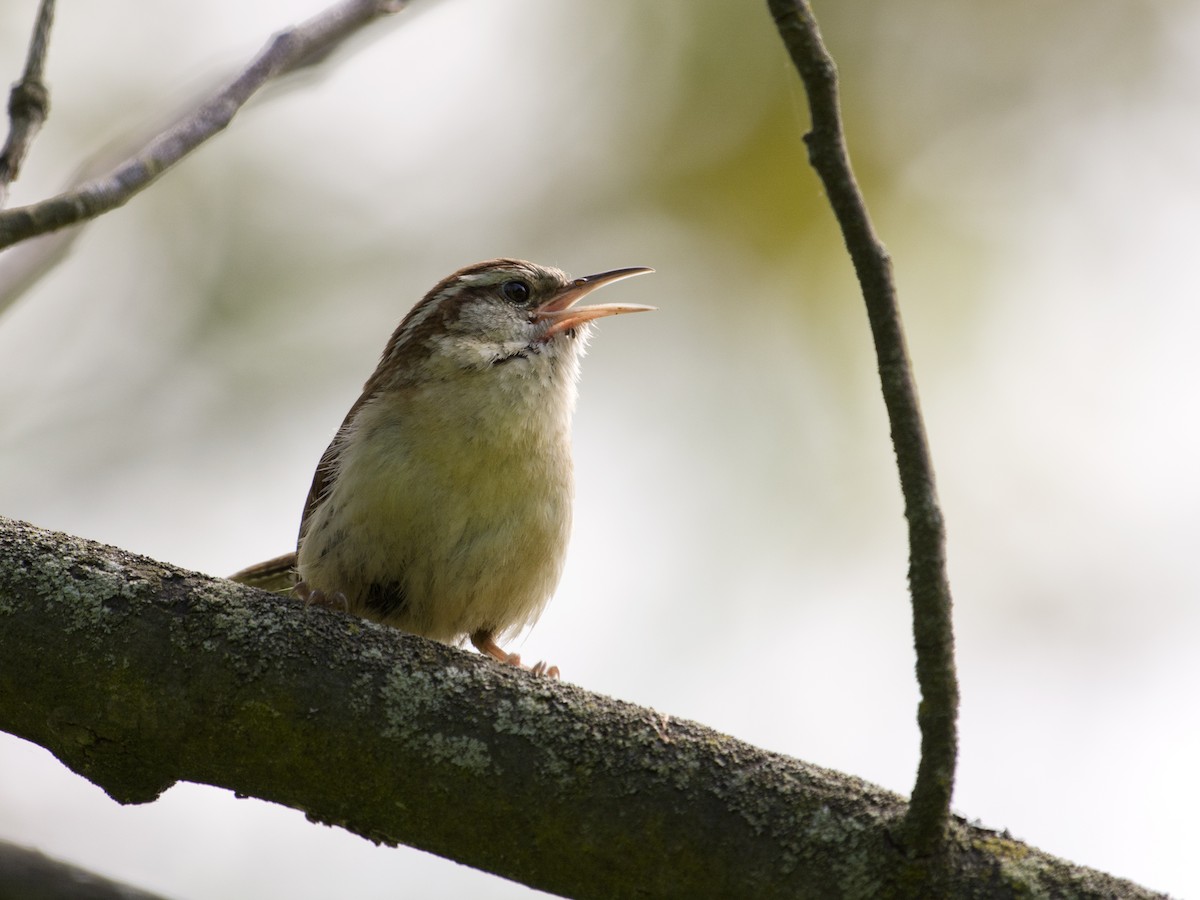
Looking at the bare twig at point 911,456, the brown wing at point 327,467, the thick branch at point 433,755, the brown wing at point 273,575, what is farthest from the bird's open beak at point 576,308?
the bare twig at point 911,456

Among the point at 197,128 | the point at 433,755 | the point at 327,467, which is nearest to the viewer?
the point at 433,755

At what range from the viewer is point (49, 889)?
2666 millimetres

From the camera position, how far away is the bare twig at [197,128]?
2734 millimetres

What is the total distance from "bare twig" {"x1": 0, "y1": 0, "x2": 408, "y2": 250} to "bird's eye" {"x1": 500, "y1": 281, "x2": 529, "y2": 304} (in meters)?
1.64

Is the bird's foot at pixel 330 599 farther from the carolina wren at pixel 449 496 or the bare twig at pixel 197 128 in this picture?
the bare twig at pixel 197 128

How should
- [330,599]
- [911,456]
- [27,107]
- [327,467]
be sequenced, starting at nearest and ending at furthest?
[911,456]
[27,107]
[330,599]
[327,467]

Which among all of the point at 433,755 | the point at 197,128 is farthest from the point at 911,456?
the point at 197,128

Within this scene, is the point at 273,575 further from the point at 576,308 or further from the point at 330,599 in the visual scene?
the point at 576,308

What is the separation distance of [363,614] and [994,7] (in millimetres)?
5936

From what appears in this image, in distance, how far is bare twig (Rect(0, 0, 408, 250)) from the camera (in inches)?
108

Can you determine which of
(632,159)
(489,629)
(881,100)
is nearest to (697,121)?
(632,159)

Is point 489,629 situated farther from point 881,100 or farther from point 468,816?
point 881,100

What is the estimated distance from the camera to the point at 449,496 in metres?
4.18

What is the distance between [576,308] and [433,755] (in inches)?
109
